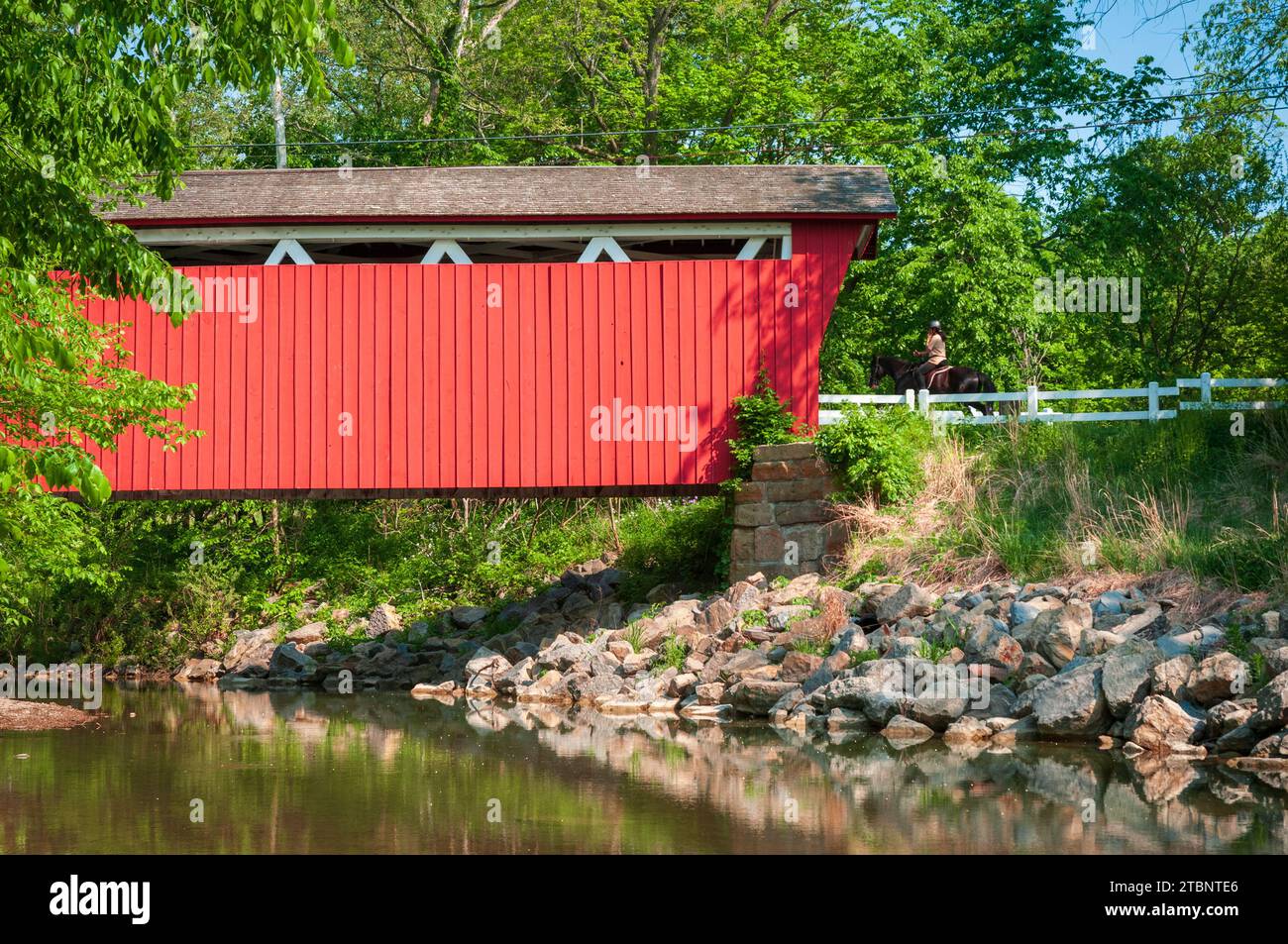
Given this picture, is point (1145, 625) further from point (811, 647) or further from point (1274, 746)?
point (811, 647)

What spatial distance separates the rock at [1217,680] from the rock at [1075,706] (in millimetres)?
616

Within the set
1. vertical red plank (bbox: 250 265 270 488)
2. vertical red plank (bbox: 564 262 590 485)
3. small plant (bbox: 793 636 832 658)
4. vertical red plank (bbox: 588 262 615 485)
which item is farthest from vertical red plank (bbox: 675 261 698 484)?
vertical red plank (bbox: 250 265 270 488)

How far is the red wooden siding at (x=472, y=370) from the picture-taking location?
534 inches

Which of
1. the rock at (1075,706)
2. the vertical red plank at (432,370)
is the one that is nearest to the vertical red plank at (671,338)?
the vertical red plank at (432,370)

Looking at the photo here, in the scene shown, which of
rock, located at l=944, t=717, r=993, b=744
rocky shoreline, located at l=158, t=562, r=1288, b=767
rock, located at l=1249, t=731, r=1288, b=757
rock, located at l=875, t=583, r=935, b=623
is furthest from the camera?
A: rock, located at l=875, t=583, r=935, b=623

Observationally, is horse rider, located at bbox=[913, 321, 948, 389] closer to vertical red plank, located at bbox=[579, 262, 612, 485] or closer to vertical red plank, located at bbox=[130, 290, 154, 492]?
vertical red plank, located at bbox=[579, 262, 612, 485]

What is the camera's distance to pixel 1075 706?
30.7 feet

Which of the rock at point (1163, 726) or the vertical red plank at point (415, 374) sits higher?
the vertical red plank at point (415, 374)

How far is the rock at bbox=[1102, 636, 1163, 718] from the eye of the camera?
9289 millimetres

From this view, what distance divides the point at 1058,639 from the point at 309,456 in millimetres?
7528

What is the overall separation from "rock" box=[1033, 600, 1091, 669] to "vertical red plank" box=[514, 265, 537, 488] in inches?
212

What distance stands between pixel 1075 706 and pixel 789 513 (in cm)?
437

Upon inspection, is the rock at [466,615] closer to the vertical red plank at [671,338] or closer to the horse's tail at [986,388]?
the vertical red plank at [671,338]

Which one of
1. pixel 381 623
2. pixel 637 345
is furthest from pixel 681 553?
pixel 381 623
